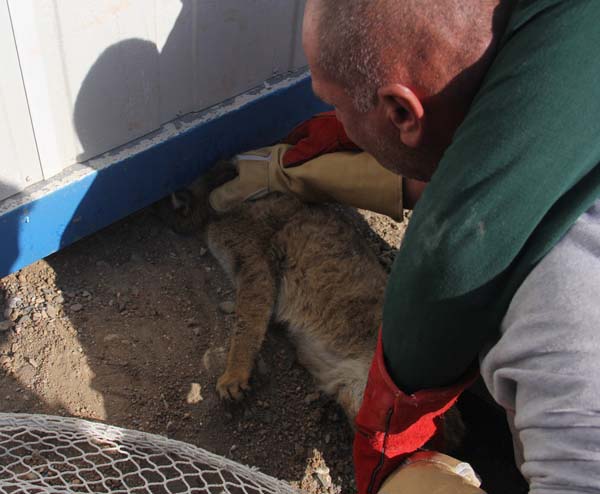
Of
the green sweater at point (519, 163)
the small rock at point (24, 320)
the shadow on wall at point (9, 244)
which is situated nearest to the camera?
the green sweater at point (519, 163)

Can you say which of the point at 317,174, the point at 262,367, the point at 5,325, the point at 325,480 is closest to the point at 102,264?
the point at 5,325

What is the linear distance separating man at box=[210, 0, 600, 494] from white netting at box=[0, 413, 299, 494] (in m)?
1.14

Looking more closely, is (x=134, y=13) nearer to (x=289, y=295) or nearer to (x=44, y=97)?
(x=44, y=97)

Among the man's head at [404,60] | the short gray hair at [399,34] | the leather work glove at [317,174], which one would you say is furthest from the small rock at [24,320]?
the short gray hair at [399,34]

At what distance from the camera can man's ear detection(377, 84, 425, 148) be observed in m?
1.79

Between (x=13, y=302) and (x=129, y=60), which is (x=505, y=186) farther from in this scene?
(x=13, y=302)

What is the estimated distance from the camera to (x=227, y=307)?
3.78 m

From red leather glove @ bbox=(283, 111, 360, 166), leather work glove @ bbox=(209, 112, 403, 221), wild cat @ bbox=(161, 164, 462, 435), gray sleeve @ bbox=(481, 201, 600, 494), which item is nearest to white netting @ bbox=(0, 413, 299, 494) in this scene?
wild cat @ bbox=(161, 164, 462, 435)

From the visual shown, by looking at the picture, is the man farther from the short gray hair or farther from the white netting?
the white netting

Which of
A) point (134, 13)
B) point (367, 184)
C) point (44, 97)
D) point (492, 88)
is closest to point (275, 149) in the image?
point (367, 184)

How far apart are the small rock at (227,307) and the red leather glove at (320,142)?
91 cm

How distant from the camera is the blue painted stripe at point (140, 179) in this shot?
10.4ft

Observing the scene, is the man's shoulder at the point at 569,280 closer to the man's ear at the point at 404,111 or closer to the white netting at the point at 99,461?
the man's ear at the point at 404,111

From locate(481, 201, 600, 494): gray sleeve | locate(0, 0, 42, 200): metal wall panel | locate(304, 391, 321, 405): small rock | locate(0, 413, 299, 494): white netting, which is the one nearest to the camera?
locate(481, 201, 600, 494): gray sleeve
